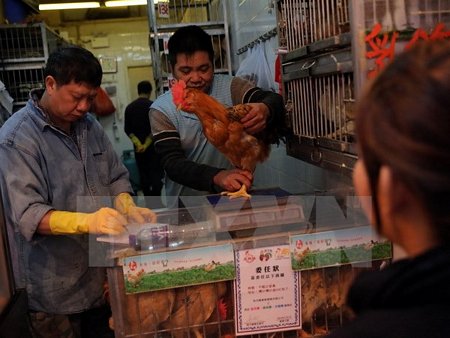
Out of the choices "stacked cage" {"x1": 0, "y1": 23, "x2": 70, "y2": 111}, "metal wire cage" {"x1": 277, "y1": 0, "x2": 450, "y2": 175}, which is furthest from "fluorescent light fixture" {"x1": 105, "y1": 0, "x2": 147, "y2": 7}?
"metal wire cage" {"x1": 277, "y1": 0, "x2": 450, "y2": 175}

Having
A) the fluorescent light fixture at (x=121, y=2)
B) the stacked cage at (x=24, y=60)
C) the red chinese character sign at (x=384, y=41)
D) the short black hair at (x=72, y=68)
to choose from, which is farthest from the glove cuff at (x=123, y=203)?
the fluorescent light fixture at (x=121, y=2)

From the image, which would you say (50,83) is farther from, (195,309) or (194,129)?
(195,309)

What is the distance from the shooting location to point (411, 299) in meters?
0.61

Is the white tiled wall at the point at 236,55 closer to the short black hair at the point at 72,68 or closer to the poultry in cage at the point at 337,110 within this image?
the poultry in cage at the point at 337,110

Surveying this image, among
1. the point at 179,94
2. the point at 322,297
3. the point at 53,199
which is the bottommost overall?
the point at 322,297

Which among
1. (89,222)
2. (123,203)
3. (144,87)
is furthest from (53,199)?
(144,87)

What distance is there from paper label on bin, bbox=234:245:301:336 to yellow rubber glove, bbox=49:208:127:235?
35 cm

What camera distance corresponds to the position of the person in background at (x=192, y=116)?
1762 mm

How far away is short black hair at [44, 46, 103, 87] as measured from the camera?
5.46 ft

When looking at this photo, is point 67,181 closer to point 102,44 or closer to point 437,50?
point 437,50

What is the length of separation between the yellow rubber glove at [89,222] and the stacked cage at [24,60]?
3074mm

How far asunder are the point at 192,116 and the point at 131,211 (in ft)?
2.04

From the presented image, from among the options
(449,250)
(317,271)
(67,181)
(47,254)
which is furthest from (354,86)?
(47,254)

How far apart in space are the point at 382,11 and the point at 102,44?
7338 mm
